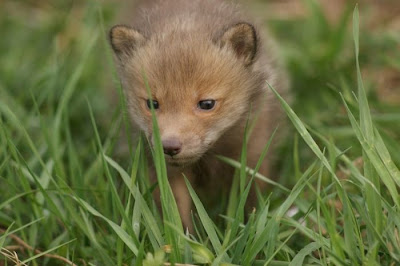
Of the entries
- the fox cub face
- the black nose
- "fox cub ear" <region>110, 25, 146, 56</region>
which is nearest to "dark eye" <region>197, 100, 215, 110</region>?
the fox cub face

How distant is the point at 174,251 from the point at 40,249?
1.04m

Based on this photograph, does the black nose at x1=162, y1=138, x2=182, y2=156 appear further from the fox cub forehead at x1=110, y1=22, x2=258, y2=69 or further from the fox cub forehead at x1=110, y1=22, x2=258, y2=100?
the fox cub forehead at x1=110, y1=22, x2=258, y2=69

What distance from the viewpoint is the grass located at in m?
3.37

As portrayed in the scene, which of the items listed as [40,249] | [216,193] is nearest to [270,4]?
[216,193]

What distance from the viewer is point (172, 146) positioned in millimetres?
3729

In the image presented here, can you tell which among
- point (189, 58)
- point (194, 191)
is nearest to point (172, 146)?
point (194, 191)

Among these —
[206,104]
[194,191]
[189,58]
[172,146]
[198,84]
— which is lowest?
[194,191]

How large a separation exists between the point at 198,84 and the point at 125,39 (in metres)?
0.63

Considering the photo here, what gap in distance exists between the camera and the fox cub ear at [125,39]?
14.1 ft

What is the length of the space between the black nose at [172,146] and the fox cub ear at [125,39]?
0.82 m

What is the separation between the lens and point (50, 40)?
22.4 feet

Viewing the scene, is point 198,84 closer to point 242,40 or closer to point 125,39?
point 242,40

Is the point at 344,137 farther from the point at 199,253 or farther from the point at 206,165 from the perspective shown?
the point at 199,253

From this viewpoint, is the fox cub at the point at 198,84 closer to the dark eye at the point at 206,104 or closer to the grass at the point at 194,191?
the dark eye at the point at 206,104
